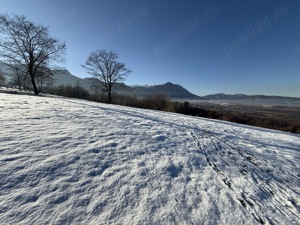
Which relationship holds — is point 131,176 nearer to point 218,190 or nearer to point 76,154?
point 76,154

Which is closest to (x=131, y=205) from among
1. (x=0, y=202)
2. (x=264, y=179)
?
(x=0, y=202)

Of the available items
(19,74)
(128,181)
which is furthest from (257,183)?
(19,74)

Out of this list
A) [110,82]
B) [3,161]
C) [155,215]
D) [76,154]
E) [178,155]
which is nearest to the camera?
[155,215]

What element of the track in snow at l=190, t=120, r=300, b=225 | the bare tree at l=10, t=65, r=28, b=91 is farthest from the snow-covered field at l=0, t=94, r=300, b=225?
the bare tree at l=10, t=65, r=28, b=91

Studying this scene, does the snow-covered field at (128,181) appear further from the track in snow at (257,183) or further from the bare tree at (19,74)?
the bare tree at (19,74)

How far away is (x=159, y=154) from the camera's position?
15.2 feet

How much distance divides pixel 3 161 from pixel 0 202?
1132mm

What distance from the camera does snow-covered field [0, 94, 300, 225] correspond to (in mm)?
2332

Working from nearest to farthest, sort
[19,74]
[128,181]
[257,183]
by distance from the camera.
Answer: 1. [128,181]
2. [257,183]
3. [19,74]

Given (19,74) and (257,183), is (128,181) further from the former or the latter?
(19,74)

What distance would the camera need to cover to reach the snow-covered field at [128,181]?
2332 mm

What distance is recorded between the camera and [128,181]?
3146 millimetres

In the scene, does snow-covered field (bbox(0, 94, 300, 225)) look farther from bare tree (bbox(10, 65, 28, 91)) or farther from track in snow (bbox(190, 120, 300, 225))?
bare tree (bbox(10, 65, 28, 91))

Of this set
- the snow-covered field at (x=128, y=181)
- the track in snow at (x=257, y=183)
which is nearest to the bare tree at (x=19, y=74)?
the snow-covered field at (x=128, y=181)
